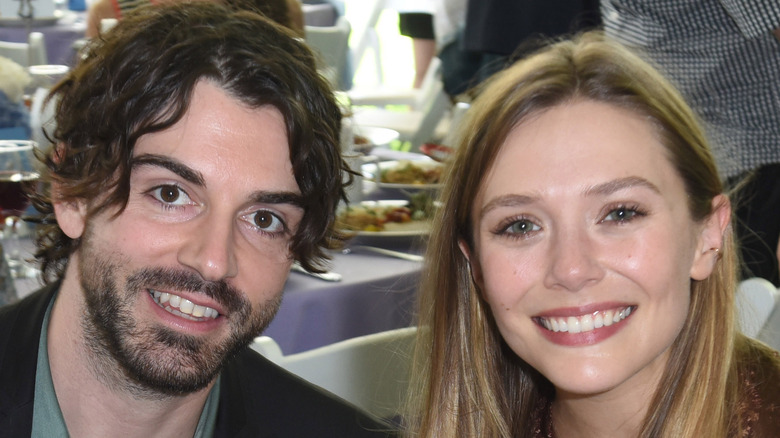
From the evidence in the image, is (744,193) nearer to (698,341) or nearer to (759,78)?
(759,78)

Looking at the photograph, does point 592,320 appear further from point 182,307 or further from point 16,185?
point 16,185

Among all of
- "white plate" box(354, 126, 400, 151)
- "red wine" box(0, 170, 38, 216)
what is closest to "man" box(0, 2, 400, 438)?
"red wine" box(0, 170, 38, 216)

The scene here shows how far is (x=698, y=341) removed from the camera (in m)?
1.68

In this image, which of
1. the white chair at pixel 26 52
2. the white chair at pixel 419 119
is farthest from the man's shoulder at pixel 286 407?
the white chair at pixel 26 52

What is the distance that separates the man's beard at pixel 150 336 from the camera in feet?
5.01

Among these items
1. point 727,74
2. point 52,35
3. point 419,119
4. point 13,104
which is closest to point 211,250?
point 727,74

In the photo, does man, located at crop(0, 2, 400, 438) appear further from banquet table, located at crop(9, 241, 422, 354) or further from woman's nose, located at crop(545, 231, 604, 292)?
banquet table, located at crop(9, 241, 422, 354)

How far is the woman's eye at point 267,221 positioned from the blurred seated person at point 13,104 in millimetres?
1616

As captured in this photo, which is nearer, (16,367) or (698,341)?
(16,367)

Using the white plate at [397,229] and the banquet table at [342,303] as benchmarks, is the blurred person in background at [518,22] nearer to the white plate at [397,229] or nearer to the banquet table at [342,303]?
the white plate at [397,229]

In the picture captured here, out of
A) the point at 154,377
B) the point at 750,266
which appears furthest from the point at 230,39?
the point at 750,266

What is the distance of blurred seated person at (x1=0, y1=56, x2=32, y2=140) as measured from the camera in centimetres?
296

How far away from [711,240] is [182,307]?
886 millimetres

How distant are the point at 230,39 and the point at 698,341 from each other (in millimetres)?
958
